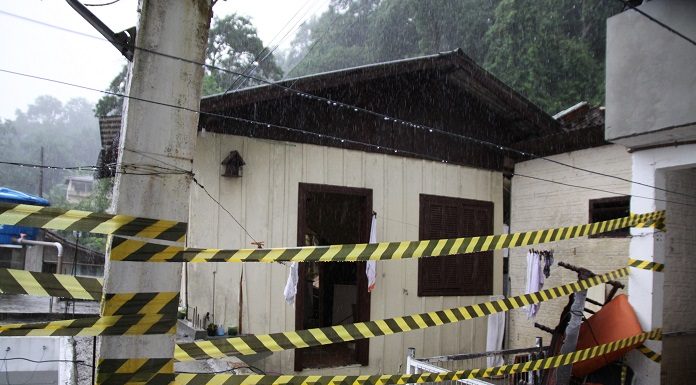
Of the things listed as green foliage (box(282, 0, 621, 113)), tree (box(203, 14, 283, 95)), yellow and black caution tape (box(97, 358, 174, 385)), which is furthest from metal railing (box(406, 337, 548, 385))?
tree (box(203, 14, 283, 95))

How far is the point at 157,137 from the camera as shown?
3.19m

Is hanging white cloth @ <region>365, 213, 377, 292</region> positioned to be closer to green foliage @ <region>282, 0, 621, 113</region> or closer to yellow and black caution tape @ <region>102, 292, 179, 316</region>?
yellow and black caution tape @ <region>102, 292, 179, 316</region>

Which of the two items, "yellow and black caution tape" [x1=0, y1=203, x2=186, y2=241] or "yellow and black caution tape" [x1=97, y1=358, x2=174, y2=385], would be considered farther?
"yellow and black caution tape" [x1=97, y1=358, x2=174, y2=385]

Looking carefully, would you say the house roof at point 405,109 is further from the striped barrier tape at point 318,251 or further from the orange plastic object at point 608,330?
the striped barrier tape at point 318,251

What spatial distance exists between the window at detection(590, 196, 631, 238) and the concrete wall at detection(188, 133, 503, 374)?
2262 millimetres

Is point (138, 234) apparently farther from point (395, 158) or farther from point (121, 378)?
point (395, 158)

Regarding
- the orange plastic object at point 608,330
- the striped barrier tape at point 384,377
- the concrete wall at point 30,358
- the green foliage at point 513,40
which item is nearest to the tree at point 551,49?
the green foliage at point 513,40

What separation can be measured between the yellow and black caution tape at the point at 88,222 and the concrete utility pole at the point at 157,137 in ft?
0.26

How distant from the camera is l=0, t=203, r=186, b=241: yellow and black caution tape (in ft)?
9.09

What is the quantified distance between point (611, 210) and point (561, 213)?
948mm

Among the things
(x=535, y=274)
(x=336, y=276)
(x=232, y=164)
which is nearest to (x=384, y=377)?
(x=232, y=164)

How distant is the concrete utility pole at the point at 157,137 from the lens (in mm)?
3094

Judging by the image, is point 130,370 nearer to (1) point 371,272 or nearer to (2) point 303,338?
(2) point 303,338

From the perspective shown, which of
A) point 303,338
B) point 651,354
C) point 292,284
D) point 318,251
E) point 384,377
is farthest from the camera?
point 292,284
